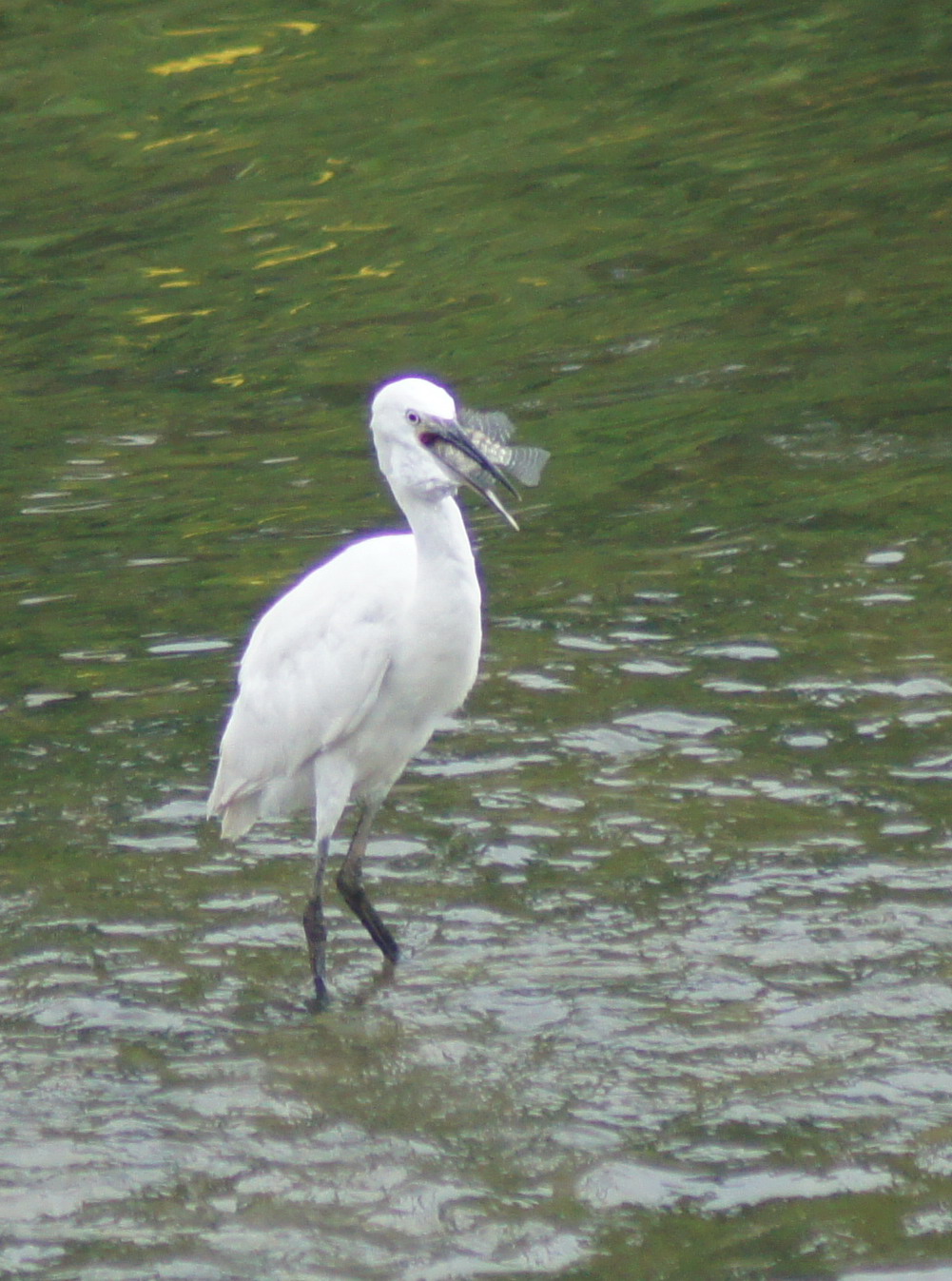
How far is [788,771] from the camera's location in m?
6.87

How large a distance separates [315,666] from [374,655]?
0.21m

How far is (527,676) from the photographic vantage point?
783cm

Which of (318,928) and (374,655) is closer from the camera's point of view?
Answer: (374,655)

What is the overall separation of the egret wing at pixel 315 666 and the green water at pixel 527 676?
1.69ft

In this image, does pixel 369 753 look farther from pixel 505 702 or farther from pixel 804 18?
pixel 804 18

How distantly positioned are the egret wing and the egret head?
17.7 inches

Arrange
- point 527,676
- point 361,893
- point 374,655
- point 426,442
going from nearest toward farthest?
point 426,442, point 374,655, point 361,893, point 527,676

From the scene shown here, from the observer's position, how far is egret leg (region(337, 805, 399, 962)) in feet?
20.4

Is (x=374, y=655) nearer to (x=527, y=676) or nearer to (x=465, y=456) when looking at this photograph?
(x=465, y=456)

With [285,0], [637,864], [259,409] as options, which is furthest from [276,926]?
[285,0]

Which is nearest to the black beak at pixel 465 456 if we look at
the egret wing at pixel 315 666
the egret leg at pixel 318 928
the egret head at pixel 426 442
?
the egret head at pixel 426 442

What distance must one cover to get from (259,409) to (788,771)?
5.46m

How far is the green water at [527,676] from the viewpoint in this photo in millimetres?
5051

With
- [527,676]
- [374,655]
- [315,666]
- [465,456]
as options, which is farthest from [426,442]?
[527,676]
